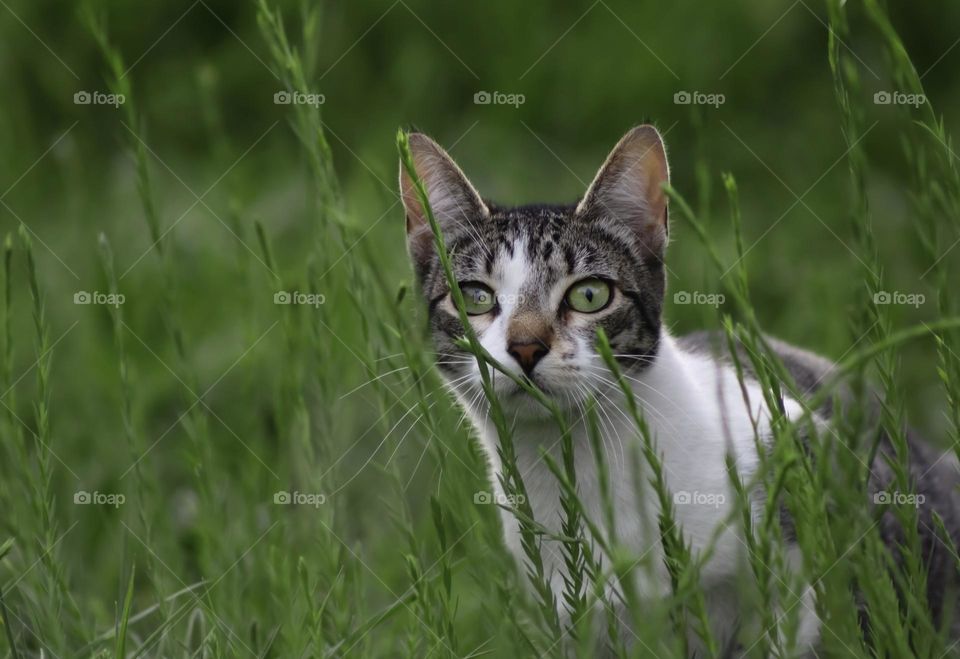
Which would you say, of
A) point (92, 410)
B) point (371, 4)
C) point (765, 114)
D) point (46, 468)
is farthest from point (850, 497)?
point (371, 4)

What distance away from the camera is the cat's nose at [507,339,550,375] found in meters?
1.78

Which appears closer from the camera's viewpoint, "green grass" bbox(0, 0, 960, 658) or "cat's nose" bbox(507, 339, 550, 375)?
"green grass" bbox(0, 0, 960, 658)

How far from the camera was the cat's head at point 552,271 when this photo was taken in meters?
1.81

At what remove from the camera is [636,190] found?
2.01 m

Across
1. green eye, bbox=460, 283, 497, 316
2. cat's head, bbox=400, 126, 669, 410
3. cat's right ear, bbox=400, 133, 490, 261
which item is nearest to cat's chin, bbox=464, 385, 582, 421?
cat's head, bbox=400, 126, 669, 410

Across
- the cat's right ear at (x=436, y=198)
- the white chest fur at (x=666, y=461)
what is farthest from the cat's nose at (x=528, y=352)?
the cat's right ear at (x=436, y=198)

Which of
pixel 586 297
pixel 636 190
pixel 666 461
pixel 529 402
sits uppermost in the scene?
pixel 636 190

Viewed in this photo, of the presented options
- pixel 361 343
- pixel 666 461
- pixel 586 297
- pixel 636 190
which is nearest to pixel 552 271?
pixel 586 297

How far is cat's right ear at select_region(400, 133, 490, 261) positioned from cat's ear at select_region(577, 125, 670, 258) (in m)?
0.21

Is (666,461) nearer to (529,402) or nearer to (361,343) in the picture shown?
(529,402)

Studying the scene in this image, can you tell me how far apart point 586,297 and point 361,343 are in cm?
52

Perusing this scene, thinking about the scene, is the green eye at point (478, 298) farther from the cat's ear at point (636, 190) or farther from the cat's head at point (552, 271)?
the cat's ear at point (636, 190)

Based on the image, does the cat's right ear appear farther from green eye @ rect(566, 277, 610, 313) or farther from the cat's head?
green eye @ rect(566, 277, 610, 313)

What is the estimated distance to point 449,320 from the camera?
2057 mm
